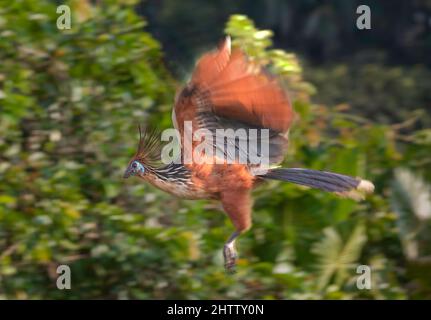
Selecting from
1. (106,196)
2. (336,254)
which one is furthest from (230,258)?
(336,254)

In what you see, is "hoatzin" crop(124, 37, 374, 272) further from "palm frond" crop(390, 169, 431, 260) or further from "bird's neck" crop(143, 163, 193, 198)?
"palm frond" crop(390, 169, 431, 260)

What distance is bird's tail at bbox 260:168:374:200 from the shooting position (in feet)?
6.42

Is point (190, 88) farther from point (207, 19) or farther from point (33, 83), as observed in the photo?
point (207, 19)

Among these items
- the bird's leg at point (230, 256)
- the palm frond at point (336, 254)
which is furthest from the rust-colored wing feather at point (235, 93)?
Result: the palm frond at point (336, 254)

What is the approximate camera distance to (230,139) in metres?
1.94

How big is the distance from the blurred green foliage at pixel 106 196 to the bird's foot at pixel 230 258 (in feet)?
5.80

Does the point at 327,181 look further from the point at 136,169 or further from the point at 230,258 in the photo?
the point at 136,169

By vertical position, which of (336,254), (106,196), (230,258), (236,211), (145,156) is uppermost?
(106,196)

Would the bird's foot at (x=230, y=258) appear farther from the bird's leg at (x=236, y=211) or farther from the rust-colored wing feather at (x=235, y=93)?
the rust-colored wing feather at (x=235, y=93)

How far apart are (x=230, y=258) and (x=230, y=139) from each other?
255mm

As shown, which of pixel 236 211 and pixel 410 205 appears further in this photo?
pixel 410 205

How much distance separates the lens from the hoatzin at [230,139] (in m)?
1.87

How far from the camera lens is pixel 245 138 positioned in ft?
6.40
